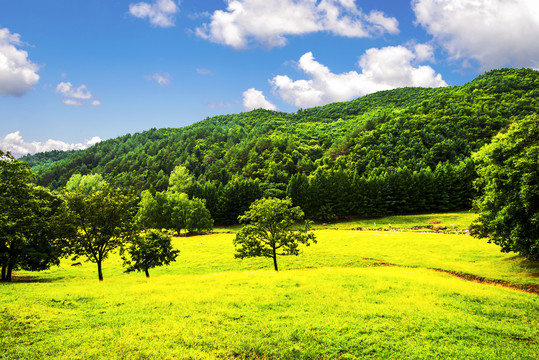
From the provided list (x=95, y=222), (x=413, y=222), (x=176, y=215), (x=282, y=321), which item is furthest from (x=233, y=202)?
(x=282, y=321)

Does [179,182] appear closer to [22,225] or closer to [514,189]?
[22,225]

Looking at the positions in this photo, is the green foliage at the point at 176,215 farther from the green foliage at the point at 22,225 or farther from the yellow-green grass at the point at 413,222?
the green foliage at the point at 22,225

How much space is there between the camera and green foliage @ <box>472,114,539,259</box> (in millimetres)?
27547

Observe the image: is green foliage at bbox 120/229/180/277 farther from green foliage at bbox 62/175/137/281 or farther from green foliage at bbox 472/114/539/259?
green foliage at bbox 472/114/539/259

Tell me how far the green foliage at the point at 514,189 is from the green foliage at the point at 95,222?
47.7 m

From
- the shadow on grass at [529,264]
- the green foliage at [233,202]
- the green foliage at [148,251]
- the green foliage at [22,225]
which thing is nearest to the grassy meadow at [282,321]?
the shadow on grass at [529,264]

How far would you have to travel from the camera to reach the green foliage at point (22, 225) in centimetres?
2775

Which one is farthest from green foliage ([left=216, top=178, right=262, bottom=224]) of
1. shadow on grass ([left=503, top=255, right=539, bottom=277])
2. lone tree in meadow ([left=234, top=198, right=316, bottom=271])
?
shadow on grass ([left=503, top=255, right=539, bottom=277])

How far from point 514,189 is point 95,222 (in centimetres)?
5196

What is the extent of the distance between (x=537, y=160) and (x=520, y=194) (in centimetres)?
378

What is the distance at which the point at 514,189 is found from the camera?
2997cm

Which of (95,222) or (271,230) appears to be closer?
(95,222)

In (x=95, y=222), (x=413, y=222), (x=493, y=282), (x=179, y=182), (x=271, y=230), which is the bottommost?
(x=413, y=222)

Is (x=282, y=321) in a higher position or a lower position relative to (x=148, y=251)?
lower
